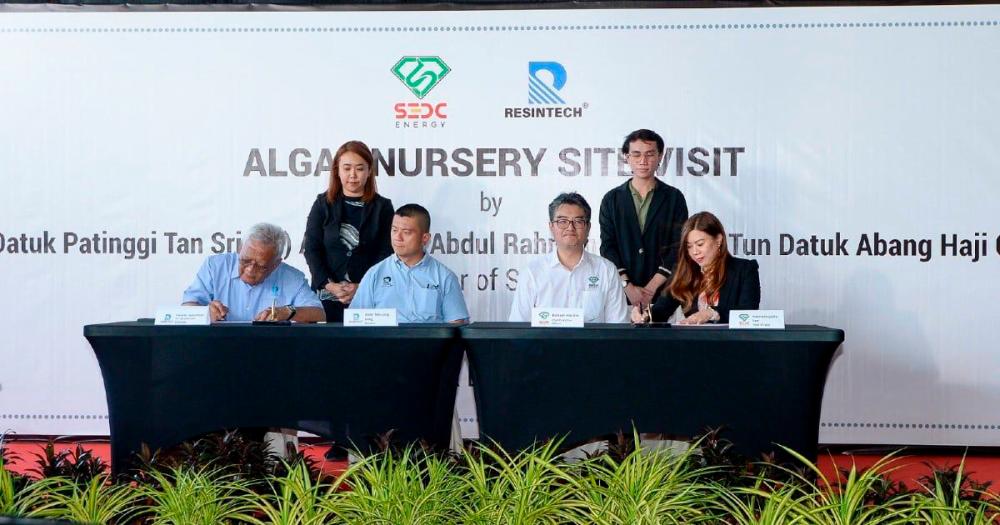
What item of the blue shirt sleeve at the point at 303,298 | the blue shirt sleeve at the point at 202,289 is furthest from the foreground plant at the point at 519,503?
the blue shirt sleeve at the point at 202,289

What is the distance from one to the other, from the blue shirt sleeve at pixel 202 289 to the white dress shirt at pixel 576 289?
53.5 inches

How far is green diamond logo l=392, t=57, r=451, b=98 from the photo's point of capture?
5504 mm

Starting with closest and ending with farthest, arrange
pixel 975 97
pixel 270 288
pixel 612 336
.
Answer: pixel 612 336 → pixel 270 288 → pixel 975 97

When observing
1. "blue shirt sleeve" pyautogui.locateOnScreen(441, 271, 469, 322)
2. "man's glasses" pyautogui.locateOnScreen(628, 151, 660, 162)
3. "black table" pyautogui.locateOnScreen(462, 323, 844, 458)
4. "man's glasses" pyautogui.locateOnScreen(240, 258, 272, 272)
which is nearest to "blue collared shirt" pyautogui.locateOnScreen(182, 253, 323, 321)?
"man's glasses" pyautogui.locateOnScreen(240, 258, 272, 272)

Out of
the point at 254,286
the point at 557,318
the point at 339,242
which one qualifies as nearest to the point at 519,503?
the point at 557,318

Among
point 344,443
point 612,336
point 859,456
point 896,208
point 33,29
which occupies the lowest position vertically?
point 859,456

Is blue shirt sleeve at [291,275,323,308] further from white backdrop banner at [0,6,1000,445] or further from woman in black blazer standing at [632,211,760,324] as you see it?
woman in black blazer standing at [632,211,760,324]

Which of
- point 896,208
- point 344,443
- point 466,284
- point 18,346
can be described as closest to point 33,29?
point 18,346

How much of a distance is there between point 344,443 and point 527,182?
2281mm

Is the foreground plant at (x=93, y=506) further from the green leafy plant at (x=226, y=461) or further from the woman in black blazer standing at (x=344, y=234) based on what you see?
the woman in black blazer standing at (x=344, y=234)

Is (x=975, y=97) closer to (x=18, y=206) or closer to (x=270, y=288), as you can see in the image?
(x=270, y=288)

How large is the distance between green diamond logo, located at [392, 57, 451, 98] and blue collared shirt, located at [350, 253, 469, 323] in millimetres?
1356

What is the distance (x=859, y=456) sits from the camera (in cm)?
531

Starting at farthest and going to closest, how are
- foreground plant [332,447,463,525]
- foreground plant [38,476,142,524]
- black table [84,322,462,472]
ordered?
1. black table [84,322,462,472]
2. foreground plant [38,476,142,524]
3. foreground plant [332,447,463,525]
